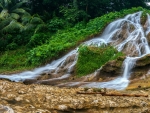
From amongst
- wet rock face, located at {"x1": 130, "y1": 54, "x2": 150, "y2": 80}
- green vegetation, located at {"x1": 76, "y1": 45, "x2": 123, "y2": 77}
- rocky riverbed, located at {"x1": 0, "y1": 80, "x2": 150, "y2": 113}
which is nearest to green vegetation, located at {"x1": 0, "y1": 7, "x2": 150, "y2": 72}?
green vegetation, located at {"x1": 76, "y1": 45, "x2": 123, "y2": 77}

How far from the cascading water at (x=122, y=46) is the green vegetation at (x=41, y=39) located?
72 cm

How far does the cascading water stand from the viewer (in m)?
12.6

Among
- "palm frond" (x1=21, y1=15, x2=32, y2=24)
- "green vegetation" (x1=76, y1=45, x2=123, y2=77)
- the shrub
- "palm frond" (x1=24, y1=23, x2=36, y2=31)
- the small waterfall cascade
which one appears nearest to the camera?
the small waterfall cascade

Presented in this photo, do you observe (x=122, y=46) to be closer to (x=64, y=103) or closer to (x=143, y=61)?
(x=143, y=61)

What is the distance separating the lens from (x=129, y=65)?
13.1 m

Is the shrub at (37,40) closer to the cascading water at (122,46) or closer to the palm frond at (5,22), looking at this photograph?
the palm frond at (5,22)

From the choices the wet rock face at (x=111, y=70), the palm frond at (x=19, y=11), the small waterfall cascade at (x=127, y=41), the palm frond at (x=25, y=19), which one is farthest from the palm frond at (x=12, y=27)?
the wet rock face at (x=111, y=70)

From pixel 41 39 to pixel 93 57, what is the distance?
6422mm

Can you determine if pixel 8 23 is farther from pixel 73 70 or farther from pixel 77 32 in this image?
pixel 73 70

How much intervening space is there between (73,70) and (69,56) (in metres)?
1.59

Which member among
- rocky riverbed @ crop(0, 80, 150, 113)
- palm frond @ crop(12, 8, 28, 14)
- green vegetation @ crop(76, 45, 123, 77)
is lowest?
rocky riverbed @ crop(0, 80, 150, 113)

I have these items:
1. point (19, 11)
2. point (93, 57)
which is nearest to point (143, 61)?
point (93, 57)

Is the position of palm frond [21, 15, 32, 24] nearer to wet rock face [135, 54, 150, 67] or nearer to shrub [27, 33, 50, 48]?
shrub [27, 33, 50, 48]

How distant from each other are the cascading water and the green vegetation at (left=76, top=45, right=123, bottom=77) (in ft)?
1.44
